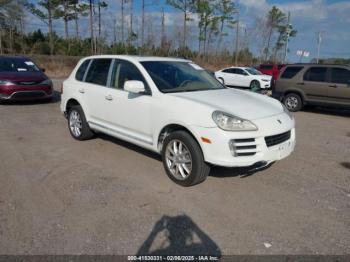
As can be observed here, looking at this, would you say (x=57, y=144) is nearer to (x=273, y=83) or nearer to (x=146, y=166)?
(x=146, y=166)

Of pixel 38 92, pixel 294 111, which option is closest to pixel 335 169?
pixel 294 111

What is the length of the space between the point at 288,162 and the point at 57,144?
432 centimetres

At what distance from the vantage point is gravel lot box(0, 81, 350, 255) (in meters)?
3.16

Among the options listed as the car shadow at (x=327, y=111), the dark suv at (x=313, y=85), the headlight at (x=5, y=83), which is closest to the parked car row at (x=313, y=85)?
the dark suv at (x=313, y=85)

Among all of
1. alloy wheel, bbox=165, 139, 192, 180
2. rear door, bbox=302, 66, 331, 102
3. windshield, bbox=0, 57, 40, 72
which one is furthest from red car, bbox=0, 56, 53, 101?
rear door, bbox=302, 66, 331, 102

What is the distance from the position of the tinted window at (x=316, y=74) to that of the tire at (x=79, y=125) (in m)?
7.88

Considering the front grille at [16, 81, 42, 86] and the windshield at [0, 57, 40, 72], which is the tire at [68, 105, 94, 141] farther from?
the windshield at [0, 57, 40, 72]

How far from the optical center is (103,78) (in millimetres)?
5805

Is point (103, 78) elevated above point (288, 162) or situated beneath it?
elevated above

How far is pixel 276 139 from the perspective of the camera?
4285mm

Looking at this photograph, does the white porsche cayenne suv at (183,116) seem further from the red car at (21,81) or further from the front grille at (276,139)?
the red car at (21,81)

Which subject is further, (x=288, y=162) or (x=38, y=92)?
(x=38, y=92)

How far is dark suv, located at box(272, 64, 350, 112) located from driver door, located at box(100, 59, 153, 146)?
7.73 metres

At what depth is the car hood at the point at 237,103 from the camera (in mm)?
4219
